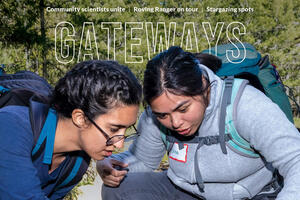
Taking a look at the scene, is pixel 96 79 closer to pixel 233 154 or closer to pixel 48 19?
pixel 233 154

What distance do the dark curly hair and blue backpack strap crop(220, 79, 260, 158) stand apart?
0.55m

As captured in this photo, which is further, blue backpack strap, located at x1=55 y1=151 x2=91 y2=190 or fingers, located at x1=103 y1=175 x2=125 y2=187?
fingers, located at x1=103 y1=175 x2=125 y2=187

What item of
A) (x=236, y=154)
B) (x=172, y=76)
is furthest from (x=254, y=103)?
(x=172, y=76)

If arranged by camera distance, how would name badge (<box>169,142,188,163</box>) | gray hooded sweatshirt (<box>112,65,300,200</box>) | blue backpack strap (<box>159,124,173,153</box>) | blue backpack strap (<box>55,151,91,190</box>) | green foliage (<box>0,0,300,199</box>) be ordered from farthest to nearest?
green foliage (<box>0,0,300,199</box>) < blue backpack strap (<box>159,124,173,153</box>) < name badge (<box>169,142,188,163</box>) < blue backpack strap (<box>55,151,91,190</box>) < gray hooded sweatshirt (<box>112,65,300,200</box>)

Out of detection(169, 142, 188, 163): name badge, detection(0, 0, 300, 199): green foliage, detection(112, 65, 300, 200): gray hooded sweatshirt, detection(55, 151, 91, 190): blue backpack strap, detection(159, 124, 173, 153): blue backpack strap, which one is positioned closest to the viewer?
detection(112, 65, 300, 200): gray hooded sweatshirt

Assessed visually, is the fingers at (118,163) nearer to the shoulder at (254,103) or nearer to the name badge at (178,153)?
the name badge at (178,153)

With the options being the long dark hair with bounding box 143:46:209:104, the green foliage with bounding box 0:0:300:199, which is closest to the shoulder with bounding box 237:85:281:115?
the long dark hair with bounding box 143:46:209:104

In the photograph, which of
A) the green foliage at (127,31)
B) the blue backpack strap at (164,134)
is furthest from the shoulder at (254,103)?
the green foliage at (127,31)

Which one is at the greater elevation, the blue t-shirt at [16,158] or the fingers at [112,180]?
the blue t-shirt at [16,158]

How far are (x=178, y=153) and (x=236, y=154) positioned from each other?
0.41 metres

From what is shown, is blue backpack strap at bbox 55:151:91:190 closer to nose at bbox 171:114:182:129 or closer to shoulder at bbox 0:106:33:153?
shoulder at bbox 0:106:33:153

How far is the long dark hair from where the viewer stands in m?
1.85

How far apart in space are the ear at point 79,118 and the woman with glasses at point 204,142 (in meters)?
0.40

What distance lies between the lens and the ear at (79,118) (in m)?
1.70
